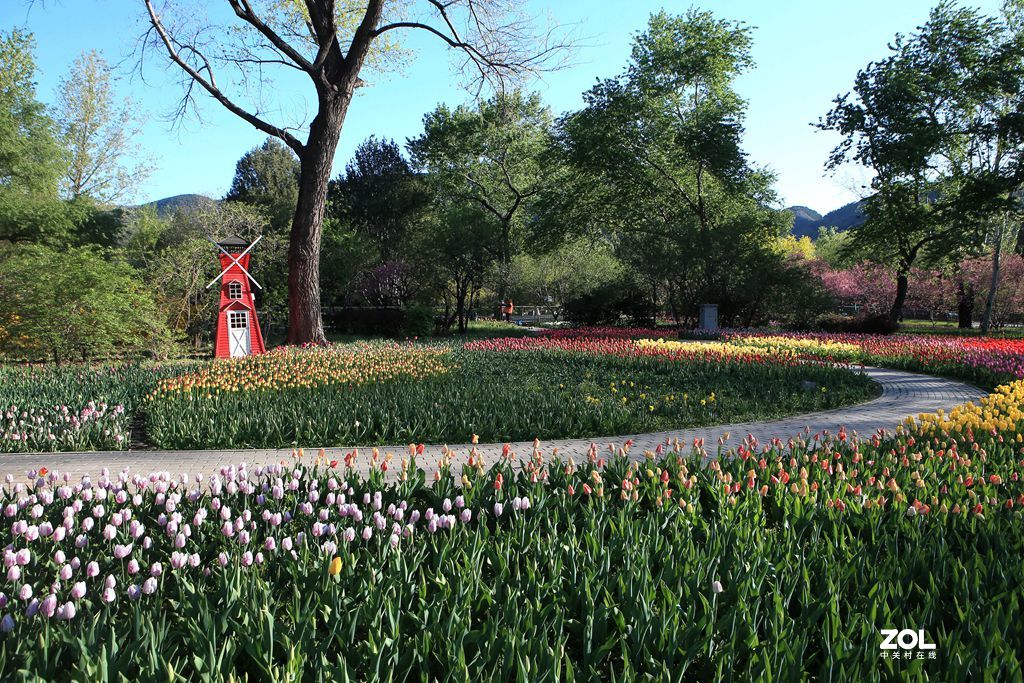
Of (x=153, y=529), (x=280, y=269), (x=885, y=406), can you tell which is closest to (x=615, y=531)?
(x=153, y=529)

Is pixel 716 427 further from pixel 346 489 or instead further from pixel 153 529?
pixel 153 529

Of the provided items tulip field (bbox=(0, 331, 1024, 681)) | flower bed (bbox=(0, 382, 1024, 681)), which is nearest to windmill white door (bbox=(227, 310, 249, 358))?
tulip field (bbox=(0, 331, 1024, 681))

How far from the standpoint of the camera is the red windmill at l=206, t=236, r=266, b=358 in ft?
53.2

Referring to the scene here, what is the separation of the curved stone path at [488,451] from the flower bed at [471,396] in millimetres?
292

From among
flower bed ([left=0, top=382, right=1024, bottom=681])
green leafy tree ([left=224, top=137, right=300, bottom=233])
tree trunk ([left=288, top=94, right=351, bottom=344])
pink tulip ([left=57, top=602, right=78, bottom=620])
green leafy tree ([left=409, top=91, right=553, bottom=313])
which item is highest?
green leafy tree ([left=224, top=137, right=300, bottom=233])

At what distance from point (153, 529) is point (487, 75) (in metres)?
15.8

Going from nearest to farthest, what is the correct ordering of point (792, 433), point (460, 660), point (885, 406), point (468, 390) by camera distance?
point (460, 660) < point (792, 433) < point (468, 390) < point (885, 406)

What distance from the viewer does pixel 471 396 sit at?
26.1ft

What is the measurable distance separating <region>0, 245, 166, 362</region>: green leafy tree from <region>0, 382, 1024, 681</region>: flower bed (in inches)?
441

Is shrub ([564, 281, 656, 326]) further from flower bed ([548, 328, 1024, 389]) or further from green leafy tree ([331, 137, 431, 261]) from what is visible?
green leafy tree ([331, 137, 431, 261])

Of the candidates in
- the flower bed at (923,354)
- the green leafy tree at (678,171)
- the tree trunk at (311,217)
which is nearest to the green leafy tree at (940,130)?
the green leafy tree at (678,171)

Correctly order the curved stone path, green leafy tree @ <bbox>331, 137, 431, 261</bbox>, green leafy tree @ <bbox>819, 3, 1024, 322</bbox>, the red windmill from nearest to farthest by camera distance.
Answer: the curved stone path < the red windmill < green leafy tree @ <bbox>819, 3, 1024, 322</bbox> < green leafy tree @ <bbox>331, 137, 431, 261</bbox>

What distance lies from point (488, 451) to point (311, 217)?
11846mm

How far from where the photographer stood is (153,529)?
325 centimetres
